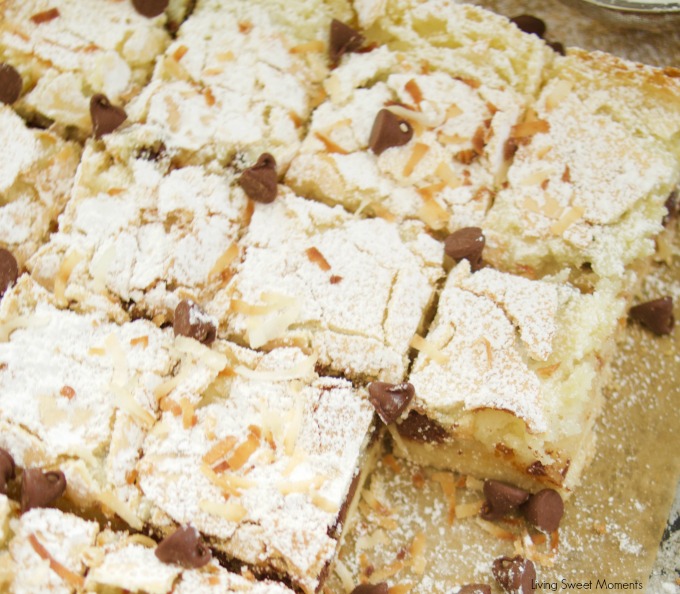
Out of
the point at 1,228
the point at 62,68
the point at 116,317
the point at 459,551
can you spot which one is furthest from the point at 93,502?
the point at 62,68

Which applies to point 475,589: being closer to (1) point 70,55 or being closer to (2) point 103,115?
(2) point 103,115

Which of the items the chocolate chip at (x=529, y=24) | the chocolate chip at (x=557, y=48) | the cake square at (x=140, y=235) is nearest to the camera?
the cake square at (x=140, y=235)

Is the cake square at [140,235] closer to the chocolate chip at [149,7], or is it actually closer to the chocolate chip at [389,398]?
the chocolate chip at [149,7]

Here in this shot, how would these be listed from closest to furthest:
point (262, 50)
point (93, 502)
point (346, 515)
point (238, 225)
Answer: point (93, 502), point (346, 515), point (238, 225), point (262, 50)

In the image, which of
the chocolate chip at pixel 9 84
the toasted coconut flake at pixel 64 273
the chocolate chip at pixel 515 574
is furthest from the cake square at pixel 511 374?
the chocolate chip at pixel 9 84

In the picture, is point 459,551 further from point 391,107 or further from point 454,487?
point 391,107

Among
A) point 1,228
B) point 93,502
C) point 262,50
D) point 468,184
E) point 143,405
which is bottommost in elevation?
point 93,502
